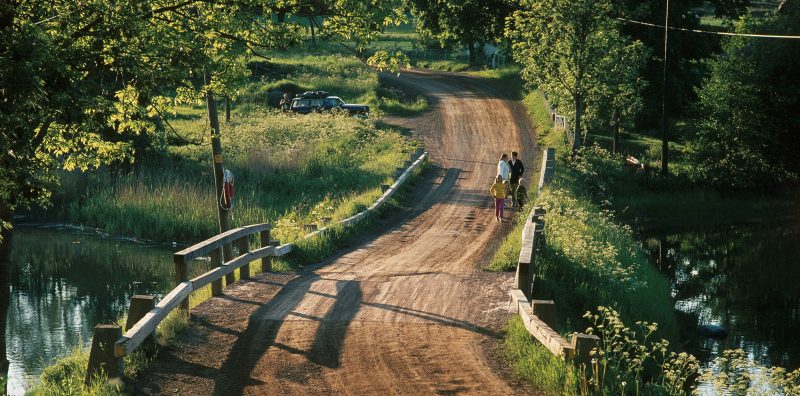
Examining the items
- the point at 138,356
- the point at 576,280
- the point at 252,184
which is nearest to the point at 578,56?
the point at 252,184

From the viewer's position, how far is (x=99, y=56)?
14.1 m

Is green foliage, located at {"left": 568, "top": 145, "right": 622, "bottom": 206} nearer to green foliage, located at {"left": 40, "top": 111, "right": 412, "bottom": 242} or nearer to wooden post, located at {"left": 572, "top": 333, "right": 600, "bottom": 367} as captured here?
green foliage, located at {"left": 40, "top": 111, "right": 412, "bottom": 242}

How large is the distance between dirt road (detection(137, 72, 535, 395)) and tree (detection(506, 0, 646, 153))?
1654 cm

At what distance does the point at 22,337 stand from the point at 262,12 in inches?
Answer: 356

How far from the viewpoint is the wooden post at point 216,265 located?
16.8 m

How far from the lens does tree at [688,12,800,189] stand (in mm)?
46969

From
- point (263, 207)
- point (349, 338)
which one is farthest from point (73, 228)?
point (349, 338)

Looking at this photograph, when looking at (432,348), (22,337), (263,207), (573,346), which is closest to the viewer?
(573,346)

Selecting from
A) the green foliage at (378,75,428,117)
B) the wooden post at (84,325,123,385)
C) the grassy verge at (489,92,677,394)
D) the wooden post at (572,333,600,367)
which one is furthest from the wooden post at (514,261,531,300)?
the green foliage at (378,75,428,117)

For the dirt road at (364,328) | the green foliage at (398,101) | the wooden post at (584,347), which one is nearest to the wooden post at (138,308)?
the dirt road at (364,328)

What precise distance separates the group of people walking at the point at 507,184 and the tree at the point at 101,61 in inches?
389

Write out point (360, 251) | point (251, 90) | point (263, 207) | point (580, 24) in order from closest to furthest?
point (360, 251) < point (263, 207) < point (580, 24) < point (251, 90)

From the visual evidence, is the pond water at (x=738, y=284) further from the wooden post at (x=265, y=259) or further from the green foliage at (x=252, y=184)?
the green foliage at (x=252, y=184)

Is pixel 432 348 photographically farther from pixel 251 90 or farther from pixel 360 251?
pixel 251 90
